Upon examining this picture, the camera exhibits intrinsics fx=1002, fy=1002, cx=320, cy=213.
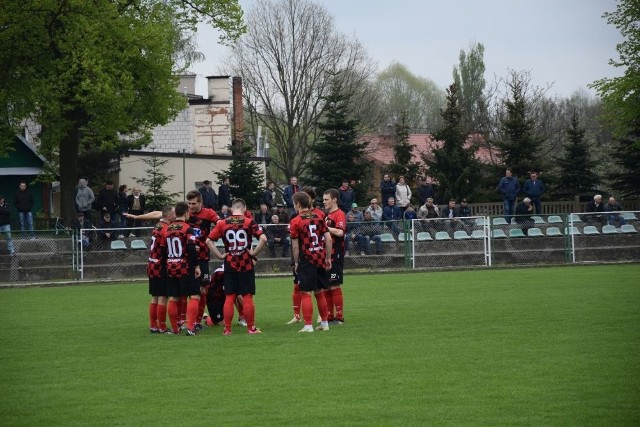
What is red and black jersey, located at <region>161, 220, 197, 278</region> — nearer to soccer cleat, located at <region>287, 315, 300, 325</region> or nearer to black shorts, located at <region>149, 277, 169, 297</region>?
black shorts, located at <region>149, 277, 169, 297</region>

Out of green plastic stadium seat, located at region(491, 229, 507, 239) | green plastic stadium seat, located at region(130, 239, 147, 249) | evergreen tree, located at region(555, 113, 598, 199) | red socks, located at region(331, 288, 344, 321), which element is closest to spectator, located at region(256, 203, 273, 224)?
green plastic stadium seat, located at region(130, 239, 147, 249)

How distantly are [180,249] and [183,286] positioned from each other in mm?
543

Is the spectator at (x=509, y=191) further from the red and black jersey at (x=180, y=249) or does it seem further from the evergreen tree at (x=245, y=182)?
the red and black jersey at (x=180, y=249)

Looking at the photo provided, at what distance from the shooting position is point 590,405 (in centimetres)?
837

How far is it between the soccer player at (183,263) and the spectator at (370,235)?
15.4 metres

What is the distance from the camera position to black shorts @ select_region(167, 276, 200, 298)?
14609 mm

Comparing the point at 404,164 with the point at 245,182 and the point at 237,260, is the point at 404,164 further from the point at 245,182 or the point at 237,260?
the point at 237,260

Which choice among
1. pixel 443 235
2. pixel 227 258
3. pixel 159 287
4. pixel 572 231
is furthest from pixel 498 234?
pixel 227 258

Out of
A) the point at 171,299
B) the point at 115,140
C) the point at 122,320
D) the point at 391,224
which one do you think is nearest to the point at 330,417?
the point at 171,299

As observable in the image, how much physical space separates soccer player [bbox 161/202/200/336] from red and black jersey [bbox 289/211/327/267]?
1500mm

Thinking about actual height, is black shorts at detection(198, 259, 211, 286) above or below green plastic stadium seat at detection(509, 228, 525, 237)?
below

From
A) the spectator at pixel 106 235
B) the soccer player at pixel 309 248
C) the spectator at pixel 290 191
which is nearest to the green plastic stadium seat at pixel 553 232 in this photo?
the spectator at pixel 290 191

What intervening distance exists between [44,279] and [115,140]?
880 centimetres

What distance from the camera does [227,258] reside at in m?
14.2
